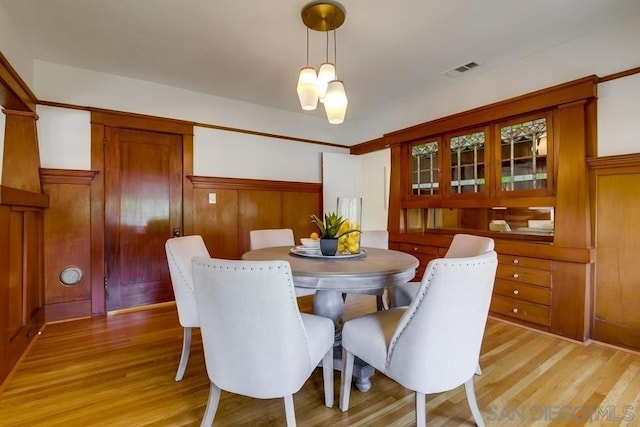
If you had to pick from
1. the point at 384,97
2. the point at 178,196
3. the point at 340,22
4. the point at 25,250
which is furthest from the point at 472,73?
the point at 25,250

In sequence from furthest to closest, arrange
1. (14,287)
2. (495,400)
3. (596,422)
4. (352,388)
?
(14,287), (352,388), (495,400), (596,422)

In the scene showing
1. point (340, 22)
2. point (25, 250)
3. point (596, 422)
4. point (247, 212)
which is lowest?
point (596, 422)

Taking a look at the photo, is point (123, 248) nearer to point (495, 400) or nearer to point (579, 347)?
point (495, 400)

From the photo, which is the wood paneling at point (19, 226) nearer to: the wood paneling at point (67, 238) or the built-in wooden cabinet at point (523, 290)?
the wood paneling at point (67, 238)

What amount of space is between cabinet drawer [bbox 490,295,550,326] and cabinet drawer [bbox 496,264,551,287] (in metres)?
0.20

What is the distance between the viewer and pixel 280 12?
2242 mm

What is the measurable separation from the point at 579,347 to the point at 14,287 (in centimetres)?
426

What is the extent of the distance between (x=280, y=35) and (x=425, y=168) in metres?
2.34

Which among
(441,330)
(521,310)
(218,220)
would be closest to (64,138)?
(218,220)

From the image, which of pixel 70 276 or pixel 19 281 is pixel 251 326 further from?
pixel 70 276

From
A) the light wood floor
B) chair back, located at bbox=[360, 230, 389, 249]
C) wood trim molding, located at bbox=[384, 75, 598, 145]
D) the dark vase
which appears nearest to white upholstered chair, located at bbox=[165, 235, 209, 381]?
the light wood floor

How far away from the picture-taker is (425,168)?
13.0 feet

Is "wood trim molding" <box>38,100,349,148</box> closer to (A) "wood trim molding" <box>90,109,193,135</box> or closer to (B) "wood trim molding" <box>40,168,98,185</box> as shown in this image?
(A) "wood trim molding" <box>90,109,193,135</box>

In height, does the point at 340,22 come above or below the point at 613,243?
above
